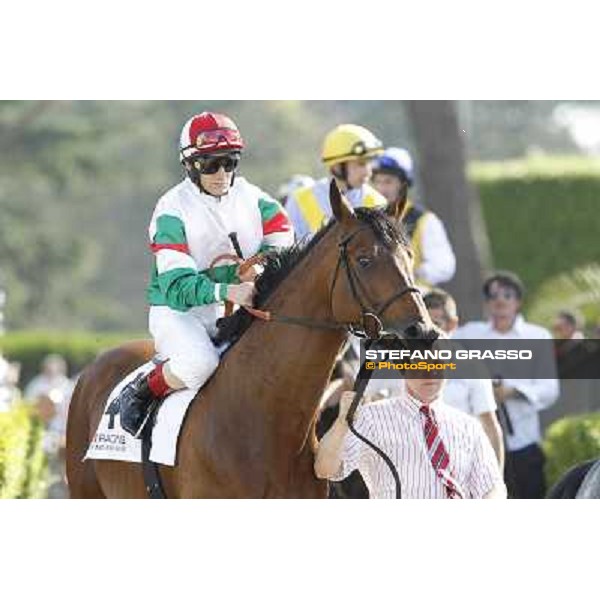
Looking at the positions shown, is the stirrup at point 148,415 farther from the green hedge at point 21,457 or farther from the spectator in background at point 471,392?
the spectator in background at point 471,392

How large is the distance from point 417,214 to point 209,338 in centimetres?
322

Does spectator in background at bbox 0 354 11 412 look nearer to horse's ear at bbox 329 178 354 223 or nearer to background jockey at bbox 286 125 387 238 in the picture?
background jockey at bbox 286 125 387 238

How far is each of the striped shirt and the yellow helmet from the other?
242cm

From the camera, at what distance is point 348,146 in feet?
30.6

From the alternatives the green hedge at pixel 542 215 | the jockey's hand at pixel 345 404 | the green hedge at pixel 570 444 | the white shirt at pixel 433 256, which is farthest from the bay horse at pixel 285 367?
the green hedge at pixel 542 215

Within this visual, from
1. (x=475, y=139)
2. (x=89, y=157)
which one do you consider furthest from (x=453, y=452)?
(x=475, y=139)

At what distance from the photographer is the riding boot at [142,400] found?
7562 millimetres

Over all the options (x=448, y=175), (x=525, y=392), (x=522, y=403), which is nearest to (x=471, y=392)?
(x=525, y=392)

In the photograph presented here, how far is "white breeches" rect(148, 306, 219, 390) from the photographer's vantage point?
729 cm

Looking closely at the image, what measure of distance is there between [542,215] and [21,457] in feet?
41.2

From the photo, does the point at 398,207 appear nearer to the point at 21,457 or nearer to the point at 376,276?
the point at 376,276

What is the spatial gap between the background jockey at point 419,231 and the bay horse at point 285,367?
9.39 feet

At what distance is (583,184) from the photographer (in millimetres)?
20594

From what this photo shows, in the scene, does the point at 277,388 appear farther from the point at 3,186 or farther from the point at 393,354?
the point at 3,186
